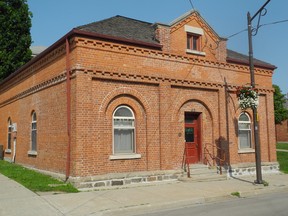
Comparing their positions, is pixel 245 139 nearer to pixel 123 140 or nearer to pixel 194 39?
pixel 194 39

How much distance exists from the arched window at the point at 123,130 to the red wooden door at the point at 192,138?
10.1 feet

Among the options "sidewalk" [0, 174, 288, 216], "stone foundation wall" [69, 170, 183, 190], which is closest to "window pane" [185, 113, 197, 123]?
"stone foundation wall" [69, 170, 183, 190]

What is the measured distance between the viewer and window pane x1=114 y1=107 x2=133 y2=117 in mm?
13945

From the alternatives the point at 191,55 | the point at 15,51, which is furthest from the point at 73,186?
the point at 15,51

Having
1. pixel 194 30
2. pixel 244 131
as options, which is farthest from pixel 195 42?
pixel 244 131

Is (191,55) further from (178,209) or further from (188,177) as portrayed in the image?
(178,209)

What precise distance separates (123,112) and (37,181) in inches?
172

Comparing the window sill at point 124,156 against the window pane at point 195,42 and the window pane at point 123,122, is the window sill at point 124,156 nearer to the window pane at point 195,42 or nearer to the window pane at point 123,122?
the window pane at point 123,122

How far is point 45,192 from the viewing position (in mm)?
11359

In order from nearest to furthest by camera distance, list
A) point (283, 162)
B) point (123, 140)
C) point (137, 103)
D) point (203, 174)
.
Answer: point (123, 140) → point (137, 103) → point (203, 174) → point (283, 162)

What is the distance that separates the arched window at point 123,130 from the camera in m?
13.8

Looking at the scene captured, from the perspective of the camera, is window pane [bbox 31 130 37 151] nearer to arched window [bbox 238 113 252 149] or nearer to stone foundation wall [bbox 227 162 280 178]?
stone foundation wall [bbox 227 162 280 178]

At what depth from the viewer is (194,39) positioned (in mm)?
16719

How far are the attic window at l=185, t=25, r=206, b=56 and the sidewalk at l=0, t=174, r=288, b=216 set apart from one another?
631 cm
